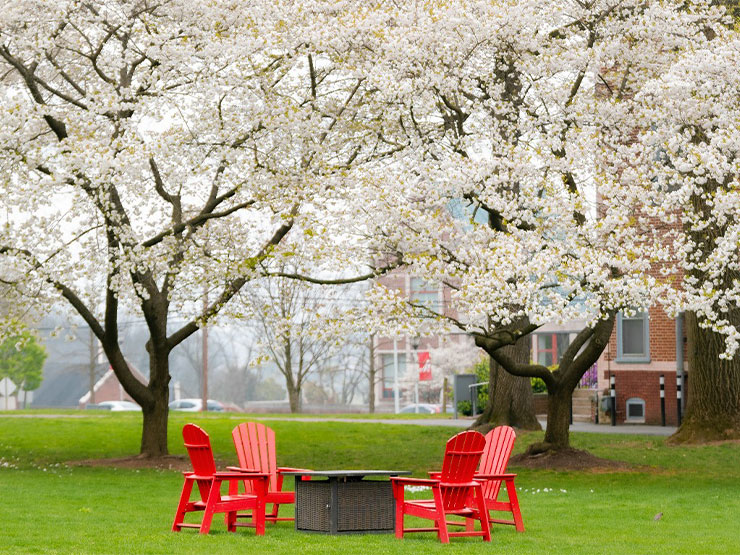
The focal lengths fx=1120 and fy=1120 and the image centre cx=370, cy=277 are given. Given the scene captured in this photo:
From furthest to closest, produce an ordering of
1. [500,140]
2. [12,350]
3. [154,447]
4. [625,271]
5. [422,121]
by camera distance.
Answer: [12,350] < [154,447] < [422,121] < [500,140] < [625,271]

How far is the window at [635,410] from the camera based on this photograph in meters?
28.5

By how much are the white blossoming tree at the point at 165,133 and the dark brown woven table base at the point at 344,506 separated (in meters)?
7.10

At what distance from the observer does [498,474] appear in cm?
1114

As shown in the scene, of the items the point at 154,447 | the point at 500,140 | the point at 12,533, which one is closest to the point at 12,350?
the point at 154,447

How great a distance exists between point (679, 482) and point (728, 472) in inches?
72.0

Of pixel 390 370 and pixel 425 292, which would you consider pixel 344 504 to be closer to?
pixel 425 292

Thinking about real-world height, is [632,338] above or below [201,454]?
above

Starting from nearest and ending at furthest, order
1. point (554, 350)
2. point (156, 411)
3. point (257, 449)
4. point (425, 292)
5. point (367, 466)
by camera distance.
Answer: point (257, 449)
point (367, 466)
point (156, 411)
point (425, 292)
point (554, 350)

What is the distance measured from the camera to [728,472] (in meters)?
17.8

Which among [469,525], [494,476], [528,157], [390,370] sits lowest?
[469,525]

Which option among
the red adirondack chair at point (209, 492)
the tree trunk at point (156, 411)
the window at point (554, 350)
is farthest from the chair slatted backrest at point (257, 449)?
the window at point (554, 350)

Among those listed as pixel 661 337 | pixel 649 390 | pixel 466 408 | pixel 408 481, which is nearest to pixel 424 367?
pixel 466 408

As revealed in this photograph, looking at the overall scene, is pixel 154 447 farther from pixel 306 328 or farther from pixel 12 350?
pixel 12 350

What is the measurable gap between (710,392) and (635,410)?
713cm
